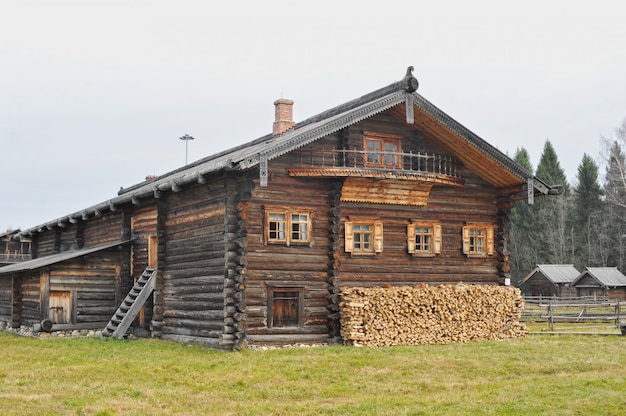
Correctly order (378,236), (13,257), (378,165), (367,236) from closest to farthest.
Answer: (378,236), (367,236), (378,165), (13,257)

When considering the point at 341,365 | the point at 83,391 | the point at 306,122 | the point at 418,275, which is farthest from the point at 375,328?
the point at 83,391

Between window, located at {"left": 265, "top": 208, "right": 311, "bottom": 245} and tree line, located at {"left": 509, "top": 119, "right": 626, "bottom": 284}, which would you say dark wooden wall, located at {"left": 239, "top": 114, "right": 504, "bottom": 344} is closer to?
window, located at {"left": 265, "top": 208, "right": 311, "bottom": 245}

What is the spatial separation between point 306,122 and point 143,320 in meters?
8.82

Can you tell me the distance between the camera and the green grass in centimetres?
1380

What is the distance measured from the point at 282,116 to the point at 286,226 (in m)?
7.62

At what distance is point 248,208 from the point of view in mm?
22312

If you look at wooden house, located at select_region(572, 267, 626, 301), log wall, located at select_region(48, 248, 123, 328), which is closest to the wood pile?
log wall, located at select_region(48, 248, 123, 328)

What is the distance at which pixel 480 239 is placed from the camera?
26672 mm

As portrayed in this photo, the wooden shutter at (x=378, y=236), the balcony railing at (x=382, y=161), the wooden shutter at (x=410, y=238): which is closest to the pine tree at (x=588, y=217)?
the balcony railing at (x=382, y=161)

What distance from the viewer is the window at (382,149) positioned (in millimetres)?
24594

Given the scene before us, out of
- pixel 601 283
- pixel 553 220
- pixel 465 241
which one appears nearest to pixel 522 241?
pixel 553 220

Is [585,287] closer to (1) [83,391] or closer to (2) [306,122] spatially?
(2) [306,122]

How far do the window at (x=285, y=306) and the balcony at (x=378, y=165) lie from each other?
3420 mm

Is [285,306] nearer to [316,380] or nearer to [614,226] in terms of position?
[316,380]
